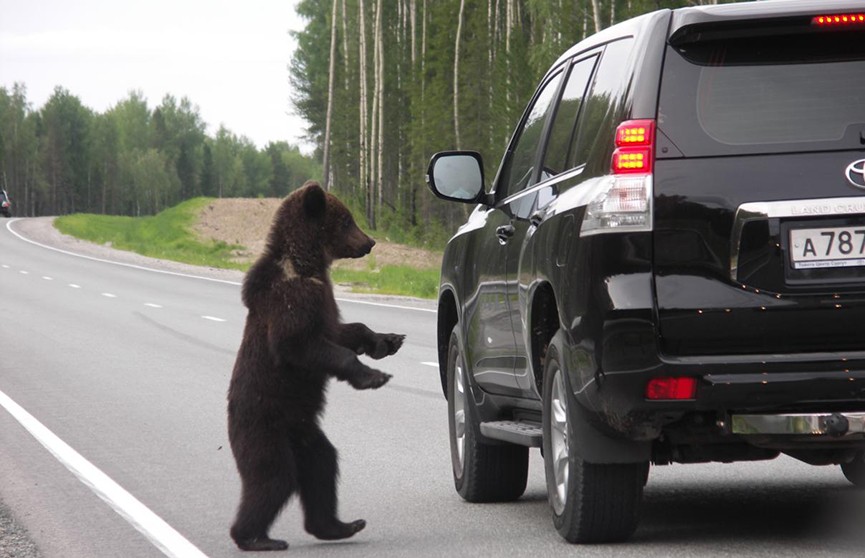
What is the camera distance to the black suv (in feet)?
18.5

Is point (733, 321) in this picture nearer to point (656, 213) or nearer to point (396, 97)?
point (656, 213)

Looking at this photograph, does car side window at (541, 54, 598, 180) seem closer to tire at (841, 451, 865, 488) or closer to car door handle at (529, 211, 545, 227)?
car door handle at (529, 211, 545, 227)

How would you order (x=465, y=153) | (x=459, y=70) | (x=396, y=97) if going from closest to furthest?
(x=465, y=153) < (x=459, y=70) < (x=396, y=97)

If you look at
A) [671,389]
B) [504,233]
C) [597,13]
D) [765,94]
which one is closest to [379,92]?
[597,13]

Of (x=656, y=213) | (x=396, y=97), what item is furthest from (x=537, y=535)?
(x=396, y=97)

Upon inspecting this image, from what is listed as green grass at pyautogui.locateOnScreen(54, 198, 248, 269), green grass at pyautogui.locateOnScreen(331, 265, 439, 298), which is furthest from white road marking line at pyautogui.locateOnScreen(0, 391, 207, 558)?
green grass at pyautogui.locateOnScreen(54, 198, 248, 269)

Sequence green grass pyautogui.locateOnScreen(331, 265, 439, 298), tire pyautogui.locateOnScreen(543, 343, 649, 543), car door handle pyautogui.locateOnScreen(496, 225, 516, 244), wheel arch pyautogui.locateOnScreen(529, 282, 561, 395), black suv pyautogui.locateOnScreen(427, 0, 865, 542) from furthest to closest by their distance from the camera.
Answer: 1. green grass pyautogui.locateOnScreen(331, 265, 439, 298)
2. car door handle pyautogui.locateOnScreen(496, 225, 516, 244)
3. wheel arch pyautogui.locateOnScreen(529, 282, 561, 395)
4. tire pyautogui.locateOnScreen(543, 343, 649, 543)
5. black suv pyautogui.locateOnScreen(427, 0, 865, 542)

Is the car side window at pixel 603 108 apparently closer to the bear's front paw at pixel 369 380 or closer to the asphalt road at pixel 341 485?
the bear's front paw at pixel 369 380

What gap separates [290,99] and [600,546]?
102185 millimetres

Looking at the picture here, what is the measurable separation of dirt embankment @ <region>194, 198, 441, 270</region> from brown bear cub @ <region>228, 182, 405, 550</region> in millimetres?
27039

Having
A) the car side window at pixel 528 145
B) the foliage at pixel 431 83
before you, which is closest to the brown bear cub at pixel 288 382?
the car side window at pixel 528 145

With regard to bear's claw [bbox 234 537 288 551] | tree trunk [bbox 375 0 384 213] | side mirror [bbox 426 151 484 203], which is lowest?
bear's claw [bbox 234 537 288 551]

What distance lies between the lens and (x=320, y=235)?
7.04 metres

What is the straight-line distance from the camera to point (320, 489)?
270 inches
